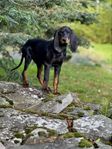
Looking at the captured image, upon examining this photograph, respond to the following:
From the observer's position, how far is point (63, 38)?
9.58m

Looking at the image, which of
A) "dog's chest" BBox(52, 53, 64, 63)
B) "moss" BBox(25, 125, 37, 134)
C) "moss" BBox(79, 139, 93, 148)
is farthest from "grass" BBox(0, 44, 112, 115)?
"moss" BBox(79, 139, 93, 148)

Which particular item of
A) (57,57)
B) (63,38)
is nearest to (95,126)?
(63,38)

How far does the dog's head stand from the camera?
959 centimetres

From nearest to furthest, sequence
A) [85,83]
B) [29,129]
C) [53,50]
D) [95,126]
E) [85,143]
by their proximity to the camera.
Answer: [85,143], [29,129], [95,126], [53,50], [85,83]

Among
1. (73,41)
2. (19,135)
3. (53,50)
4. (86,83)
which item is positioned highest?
(73,41)

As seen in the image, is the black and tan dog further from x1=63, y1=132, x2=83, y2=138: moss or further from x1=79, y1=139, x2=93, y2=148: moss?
x1=79, y1=139, x2=93, y2=148: moss

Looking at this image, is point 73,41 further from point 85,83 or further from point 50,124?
point 85,83

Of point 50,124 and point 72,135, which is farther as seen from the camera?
point 50,124

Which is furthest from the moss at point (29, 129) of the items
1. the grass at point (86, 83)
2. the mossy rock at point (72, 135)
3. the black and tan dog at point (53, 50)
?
the grass at point (86, 83)

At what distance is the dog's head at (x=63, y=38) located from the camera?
9594mm

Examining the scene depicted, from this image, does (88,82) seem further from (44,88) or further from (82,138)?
(82,138)

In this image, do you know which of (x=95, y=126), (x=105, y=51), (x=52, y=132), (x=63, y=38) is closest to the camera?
(x=52, y=132)

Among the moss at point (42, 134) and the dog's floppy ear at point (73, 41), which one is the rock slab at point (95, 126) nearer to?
the moss at point (42, 134)

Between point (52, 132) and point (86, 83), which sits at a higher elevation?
→ point (52, 132)
